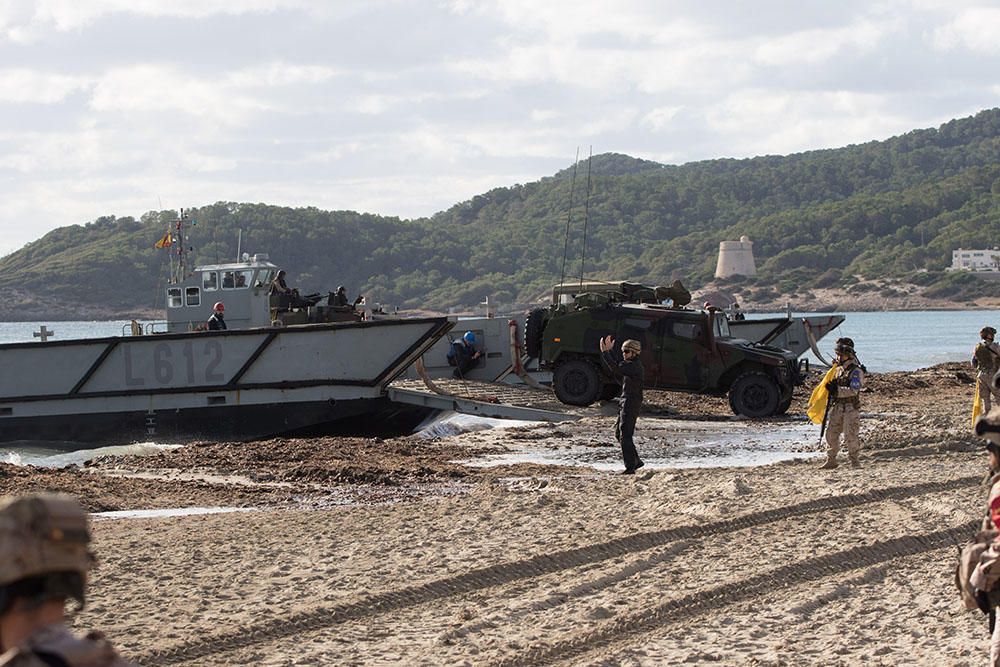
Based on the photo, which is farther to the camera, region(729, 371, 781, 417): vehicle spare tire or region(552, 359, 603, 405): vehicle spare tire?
region(552, 359, 603, 405): vehicle spare tire

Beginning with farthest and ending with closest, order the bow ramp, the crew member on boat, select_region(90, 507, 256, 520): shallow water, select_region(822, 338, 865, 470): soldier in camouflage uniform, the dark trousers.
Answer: the crew member on boat < the bow ramp < the dark trousers < select_region(822, 338, 865, 470): soldier in camouflage uniform < select_region(90, 507, 256, 520): shallow water

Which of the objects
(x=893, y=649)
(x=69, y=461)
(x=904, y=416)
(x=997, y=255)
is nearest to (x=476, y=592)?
(x=893, y=649)

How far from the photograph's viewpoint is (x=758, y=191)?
186000 millimetres

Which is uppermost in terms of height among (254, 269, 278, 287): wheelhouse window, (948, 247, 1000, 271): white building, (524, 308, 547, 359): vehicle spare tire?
(948, 247, 1000, 271): white building

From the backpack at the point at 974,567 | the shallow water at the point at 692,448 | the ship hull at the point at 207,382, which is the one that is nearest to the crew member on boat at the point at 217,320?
the ship hull at the point at 207,382

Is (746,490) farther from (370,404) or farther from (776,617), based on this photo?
(370,404)

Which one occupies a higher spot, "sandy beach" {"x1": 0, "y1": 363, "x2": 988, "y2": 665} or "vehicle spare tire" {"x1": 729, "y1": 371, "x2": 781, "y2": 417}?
"vehicle spare tire" {"x1": 729, "y1": 371, "x2": 781, "y2": 417}

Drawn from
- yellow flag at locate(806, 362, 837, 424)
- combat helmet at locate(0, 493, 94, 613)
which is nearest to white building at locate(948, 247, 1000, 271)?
yellow flag at locate(806, 362, 837, 424)

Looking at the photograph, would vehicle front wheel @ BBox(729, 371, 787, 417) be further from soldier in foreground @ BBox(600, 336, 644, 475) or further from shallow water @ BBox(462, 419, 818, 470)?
soldier in foreground @ BBox(600, 336, 644, 475)

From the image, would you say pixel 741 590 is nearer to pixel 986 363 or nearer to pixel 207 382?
pixel 986 363

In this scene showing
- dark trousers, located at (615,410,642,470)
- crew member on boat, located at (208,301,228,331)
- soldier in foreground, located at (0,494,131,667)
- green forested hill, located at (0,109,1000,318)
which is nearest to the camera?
soldier in foreground, located at (0,494,131,667)

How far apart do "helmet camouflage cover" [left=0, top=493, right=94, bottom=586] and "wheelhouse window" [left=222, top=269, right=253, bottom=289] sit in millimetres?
20585

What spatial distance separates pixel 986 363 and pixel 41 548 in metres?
13.5

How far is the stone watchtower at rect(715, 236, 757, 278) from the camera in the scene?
131500 millimetres
